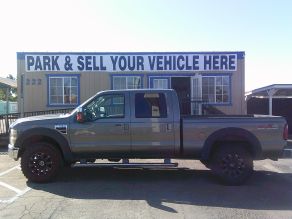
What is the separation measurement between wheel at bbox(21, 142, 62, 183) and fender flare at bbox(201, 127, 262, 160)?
3087mm

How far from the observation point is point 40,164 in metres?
9.40

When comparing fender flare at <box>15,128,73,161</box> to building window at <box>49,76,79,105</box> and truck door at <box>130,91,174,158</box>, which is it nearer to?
truck door at <box>130,91,174,158</box>

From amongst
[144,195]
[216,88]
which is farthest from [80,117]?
[216,88]

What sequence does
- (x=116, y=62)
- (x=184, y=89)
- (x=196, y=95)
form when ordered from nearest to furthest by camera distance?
(x=116, y=62)
(x=196, y=95)
(x=184, y=89)

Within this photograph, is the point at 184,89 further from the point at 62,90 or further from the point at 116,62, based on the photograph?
the point at 62,90

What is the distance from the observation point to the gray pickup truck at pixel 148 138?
931 centimetres

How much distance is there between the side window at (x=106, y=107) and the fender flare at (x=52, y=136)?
2.43 ft

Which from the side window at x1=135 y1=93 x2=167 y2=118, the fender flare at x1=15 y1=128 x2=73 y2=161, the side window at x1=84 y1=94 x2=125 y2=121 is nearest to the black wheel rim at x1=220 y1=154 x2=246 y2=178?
the side window at x1=135 y1=93 x2=167 y2=118

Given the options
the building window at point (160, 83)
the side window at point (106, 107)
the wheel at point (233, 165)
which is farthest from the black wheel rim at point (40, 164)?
the building window at point (160, 83)

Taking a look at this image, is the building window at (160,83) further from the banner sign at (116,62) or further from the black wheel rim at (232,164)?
the black wheel rim at (232,164)

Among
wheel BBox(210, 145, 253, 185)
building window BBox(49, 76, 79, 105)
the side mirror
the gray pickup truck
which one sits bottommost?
wheel BBox(210, 145, 253, 185)

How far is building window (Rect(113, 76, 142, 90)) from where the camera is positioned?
21.8 meters

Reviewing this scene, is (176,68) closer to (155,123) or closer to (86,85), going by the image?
(86,85)

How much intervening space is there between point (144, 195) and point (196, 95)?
14.1m
